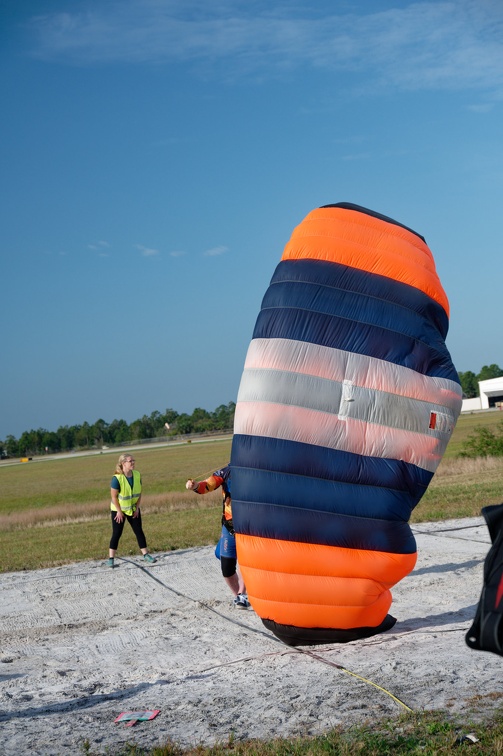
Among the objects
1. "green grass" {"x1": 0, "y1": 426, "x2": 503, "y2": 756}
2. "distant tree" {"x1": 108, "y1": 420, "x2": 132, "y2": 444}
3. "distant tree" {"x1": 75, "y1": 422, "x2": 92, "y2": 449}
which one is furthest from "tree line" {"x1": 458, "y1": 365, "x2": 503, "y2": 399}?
"green grass" {"x1": 0, "y1": 426, "x2": 503, "y2": 756}

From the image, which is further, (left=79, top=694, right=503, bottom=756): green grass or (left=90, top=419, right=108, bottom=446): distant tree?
(left=90, top=419, right=108, bottom=446): distant tree

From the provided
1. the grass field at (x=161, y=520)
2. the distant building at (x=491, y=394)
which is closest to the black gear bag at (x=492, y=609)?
the grass field at (x=161, y=520)

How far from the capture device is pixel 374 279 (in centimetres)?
710

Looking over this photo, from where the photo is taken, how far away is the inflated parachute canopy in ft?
21.8

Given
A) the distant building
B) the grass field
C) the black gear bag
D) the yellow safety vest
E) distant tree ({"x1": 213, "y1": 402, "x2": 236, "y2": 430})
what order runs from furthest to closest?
distant tree ({"x1": 213, "y1": 402, "x2": 236, "y2": 430}), the distant building, the grass field, the yellow safety vest, the black gear bag

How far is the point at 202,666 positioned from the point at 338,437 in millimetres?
2241

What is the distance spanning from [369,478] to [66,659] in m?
3.25

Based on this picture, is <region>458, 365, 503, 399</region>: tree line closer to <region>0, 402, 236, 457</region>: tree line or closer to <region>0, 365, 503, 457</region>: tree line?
<region>0, 365, 503, 457</region>: tree line

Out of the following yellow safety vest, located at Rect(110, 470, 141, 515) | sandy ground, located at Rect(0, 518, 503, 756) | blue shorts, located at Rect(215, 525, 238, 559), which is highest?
yellow safety vest, located at Rect(110, 470, 141, 515)

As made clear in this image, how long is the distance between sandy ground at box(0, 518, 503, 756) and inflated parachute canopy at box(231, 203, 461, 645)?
59 cm

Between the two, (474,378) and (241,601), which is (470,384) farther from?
(241,601)

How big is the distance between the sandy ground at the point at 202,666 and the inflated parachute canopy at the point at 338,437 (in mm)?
589

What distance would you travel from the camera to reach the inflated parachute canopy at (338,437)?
6.64 m

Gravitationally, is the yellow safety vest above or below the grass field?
above
